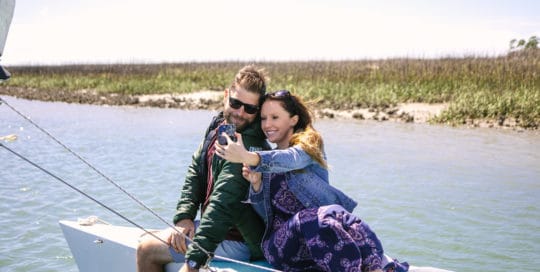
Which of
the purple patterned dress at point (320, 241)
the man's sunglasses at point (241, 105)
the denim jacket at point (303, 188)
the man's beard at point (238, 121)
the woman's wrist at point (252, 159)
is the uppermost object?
the man's sunglasses at point (241, 105)

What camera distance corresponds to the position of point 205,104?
2370 centimetres

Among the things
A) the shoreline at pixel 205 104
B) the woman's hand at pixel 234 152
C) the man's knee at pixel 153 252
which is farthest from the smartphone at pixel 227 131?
the shoreline at pixel 205 104

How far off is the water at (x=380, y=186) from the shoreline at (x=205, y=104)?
2.86ft

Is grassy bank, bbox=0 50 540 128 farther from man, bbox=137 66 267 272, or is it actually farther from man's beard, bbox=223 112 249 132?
man's beard, bbox=223 112 249 132

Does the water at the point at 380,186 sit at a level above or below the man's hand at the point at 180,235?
below

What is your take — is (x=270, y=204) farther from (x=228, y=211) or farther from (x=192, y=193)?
(x=192, y=193)

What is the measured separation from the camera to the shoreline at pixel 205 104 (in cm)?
1739

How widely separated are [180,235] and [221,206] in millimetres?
439

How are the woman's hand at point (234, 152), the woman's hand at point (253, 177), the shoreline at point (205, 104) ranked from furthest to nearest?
the shoreline at point (205, 104) < the woman's hand at point (253, 177) < the woman's hand at point (234, 152)

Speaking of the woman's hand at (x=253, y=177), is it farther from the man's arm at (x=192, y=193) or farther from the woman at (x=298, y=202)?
the man's arm at (x=192, y=193)

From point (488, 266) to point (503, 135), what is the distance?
874cm

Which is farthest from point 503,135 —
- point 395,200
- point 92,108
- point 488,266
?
point 92,108

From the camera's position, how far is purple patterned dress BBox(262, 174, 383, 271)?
3.04 metres

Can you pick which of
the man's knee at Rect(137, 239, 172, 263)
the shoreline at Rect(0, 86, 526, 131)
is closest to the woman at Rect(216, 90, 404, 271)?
the man's knee at Rect(137, 239, 172, 263)
